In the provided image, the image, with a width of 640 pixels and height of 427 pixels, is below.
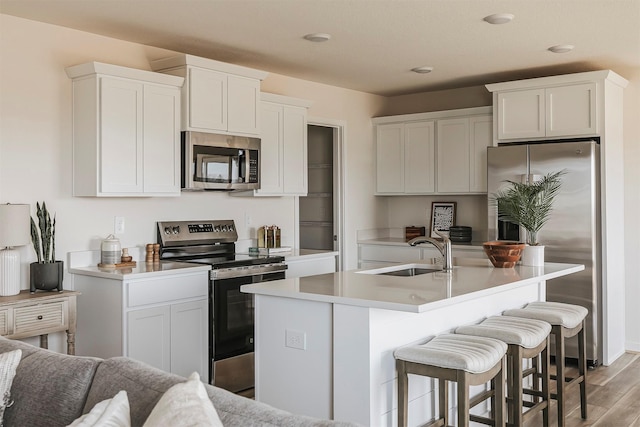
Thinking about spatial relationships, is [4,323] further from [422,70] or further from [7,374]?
[422,70]

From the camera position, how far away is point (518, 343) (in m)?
2.96

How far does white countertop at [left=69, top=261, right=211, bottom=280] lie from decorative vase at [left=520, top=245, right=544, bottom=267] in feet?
6.97

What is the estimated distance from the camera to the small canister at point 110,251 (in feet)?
13.4

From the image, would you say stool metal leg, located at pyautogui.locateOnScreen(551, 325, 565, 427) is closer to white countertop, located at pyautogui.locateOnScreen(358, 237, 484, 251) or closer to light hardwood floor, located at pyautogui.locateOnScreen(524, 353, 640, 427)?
light hardwood floor, located at pyautogui.locateOnScreen(524, 353, 640, 427)

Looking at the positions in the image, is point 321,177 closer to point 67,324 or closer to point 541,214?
point 541,214

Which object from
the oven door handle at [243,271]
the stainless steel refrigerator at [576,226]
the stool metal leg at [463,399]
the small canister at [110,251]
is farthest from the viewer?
the stainless steel refrigerator at [576,226]

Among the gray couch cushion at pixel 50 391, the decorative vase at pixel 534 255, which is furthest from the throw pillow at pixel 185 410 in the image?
the decorative vase at pixel 534 255

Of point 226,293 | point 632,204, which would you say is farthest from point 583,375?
point 226,293

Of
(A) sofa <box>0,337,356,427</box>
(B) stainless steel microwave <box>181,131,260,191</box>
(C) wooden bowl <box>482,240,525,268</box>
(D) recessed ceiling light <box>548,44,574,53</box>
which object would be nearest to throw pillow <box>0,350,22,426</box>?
(A) sofa <box>0,337,356,427</box>

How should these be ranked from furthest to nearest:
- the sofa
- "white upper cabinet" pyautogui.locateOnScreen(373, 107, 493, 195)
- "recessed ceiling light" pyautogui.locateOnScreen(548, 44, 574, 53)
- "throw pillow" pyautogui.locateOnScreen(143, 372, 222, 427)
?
"white upper cabinet" pyautogui.locateOnScreen(373, 107, 493, 195) → "recessed ceiling light" pyautogui.locateOnScreen(548, 44, 574, 53) → the sofa → "throw pillow" pyautogui.locateOnScreen(143, 372, 222, 427)

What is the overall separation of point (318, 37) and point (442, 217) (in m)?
2.76

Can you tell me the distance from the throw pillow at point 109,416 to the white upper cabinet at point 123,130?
2670mm

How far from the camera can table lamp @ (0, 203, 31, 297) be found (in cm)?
352

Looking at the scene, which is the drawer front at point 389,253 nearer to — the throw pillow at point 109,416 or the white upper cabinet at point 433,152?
the white upper cabinet at point 433,152
